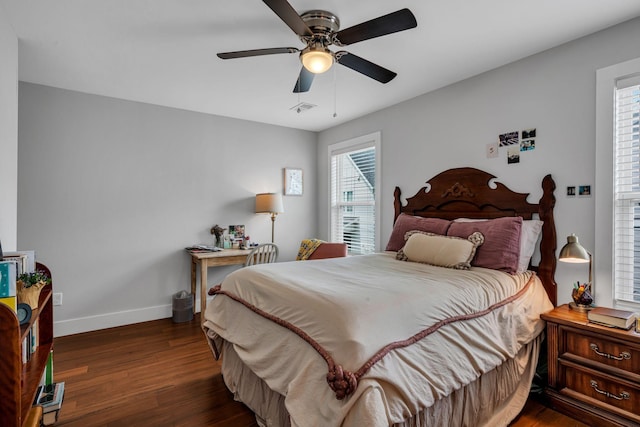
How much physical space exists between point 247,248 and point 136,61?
7.47 feet

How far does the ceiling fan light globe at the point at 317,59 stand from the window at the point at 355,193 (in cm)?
208

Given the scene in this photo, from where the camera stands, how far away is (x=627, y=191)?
6.90 ft

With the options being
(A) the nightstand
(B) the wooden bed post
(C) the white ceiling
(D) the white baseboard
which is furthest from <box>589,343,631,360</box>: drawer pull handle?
(D) the white baseboard

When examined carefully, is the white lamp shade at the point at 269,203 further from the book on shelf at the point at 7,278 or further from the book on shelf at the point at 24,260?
the book on shelf at the point at 7,278

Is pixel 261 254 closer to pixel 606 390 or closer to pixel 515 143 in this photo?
pixel 515 143

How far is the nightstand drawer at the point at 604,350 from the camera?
1.78m

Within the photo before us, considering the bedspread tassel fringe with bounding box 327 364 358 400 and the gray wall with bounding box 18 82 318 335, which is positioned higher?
the gray wall with bounding box 18 82 318 335

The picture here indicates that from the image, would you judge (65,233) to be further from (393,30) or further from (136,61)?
(393,30)

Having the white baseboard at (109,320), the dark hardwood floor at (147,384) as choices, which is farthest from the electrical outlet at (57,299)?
the dark hardwood floor at (147,384)

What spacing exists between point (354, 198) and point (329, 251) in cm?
94

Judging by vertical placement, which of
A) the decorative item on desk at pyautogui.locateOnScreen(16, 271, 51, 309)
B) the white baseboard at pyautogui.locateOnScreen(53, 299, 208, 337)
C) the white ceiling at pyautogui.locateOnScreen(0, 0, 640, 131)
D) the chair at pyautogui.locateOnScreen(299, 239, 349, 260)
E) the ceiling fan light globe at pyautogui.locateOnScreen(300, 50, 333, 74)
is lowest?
the white baseboard at pyautogui.locateOnScreen(53, 299, 208, 337)

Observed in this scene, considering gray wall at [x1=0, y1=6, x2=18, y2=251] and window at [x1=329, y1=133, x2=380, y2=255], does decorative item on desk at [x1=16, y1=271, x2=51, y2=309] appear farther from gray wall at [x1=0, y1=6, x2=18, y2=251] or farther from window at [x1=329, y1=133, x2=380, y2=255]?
window at [x1=329, y1=133, x2=380, y2=255]

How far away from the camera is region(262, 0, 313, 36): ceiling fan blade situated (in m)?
1.51

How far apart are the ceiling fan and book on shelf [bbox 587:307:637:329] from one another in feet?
6.39
